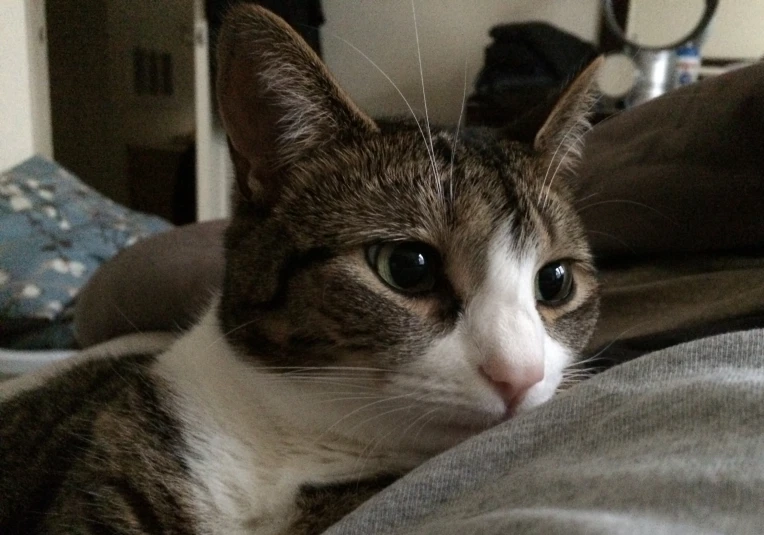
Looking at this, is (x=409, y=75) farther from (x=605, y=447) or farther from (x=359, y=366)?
(x=605, y=447)

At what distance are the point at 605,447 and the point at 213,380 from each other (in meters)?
0.53

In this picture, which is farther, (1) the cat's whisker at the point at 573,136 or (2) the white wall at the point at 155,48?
(2) the white wall at the point at 155,48

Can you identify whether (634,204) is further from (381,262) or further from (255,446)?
(255,446)

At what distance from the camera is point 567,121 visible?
95 centimetres

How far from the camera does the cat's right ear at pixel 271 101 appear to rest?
73 centimetres

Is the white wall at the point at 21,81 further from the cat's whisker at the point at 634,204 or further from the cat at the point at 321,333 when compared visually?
the cat's whisker at the point at 634,204

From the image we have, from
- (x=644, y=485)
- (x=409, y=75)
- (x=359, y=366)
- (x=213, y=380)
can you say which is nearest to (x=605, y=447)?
(x=644, y=485)

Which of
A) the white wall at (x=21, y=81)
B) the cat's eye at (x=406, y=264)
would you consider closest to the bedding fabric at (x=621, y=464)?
the cat's eye at (x=406, y=264)

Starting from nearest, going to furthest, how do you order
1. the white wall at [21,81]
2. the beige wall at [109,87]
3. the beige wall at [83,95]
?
the white wall at [21,81], the beige wall at [109,87], the beige wall at [83,95]

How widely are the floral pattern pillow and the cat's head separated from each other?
135cm

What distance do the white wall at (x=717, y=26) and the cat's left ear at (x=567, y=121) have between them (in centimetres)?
207

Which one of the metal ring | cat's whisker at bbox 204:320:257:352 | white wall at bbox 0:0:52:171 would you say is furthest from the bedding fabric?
white wall at bbox 0:0:52:171

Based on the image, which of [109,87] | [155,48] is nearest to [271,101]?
[155,48]

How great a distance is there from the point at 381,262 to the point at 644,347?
14.3 inches
